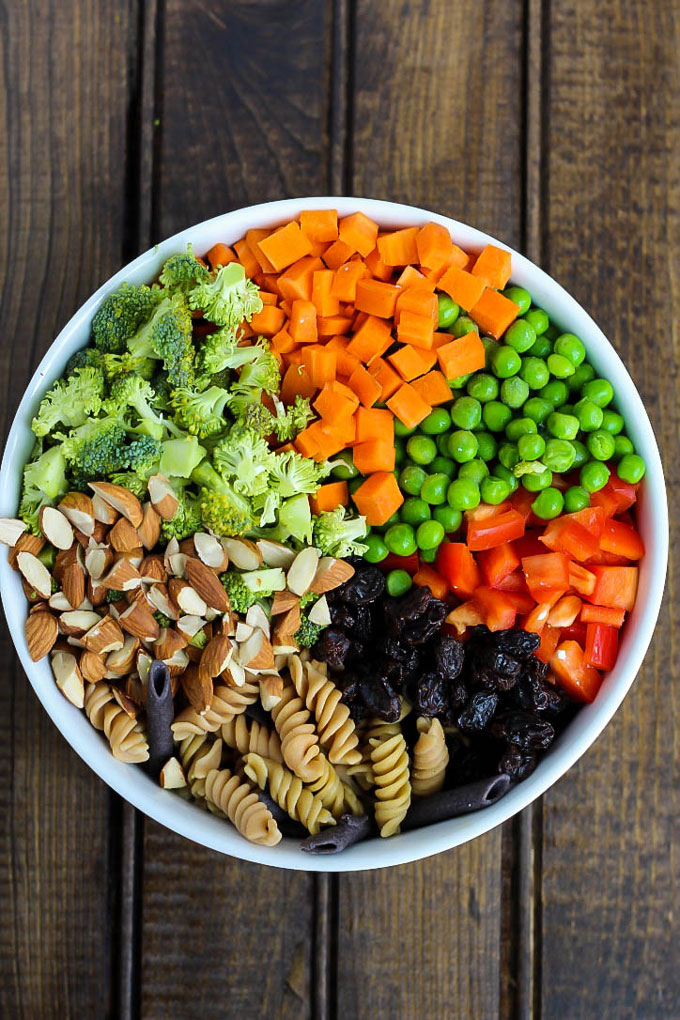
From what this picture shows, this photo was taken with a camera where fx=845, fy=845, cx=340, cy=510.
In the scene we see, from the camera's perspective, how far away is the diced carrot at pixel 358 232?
249 centimetres

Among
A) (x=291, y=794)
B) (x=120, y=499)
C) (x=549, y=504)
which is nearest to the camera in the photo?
(x=120, y=499)

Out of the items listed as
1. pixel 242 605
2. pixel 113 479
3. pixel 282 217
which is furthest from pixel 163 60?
pixel 242 605

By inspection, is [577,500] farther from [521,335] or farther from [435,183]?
[435,183]

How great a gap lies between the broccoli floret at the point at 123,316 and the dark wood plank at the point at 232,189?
61cm

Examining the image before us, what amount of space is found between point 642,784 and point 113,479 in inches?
77.6

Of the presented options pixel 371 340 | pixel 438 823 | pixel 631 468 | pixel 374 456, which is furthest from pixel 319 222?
pixel 438 823

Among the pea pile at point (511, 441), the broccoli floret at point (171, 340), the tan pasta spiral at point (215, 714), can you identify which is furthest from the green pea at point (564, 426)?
the tan pasta spiral at point (215, 714)

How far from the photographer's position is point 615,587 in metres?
2.44

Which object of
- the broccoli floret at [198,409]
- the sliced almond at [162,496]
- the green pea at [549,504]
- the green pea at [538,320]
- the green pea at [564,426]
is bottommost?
the green pea at [549,504]

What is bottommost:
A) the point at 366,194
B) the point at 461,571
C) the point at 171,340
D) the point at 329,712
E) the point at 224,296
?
the point at 329,712

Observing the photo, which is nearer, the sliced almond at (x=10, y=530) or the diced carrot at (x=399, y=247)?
the sliced almond at (x=10, y=530)

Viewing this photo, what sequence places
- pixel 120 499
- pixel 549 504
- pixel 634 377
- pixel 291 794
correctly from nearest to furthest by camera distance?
pixel 120 499 → pixel 291 794 → pixel 549 504 → pixel 634 377

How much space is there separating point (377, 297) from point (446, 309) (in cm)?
22

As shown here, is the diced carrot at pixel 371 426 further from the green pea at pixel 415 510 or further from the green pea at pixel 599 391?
the green pea at pixel 599 391
